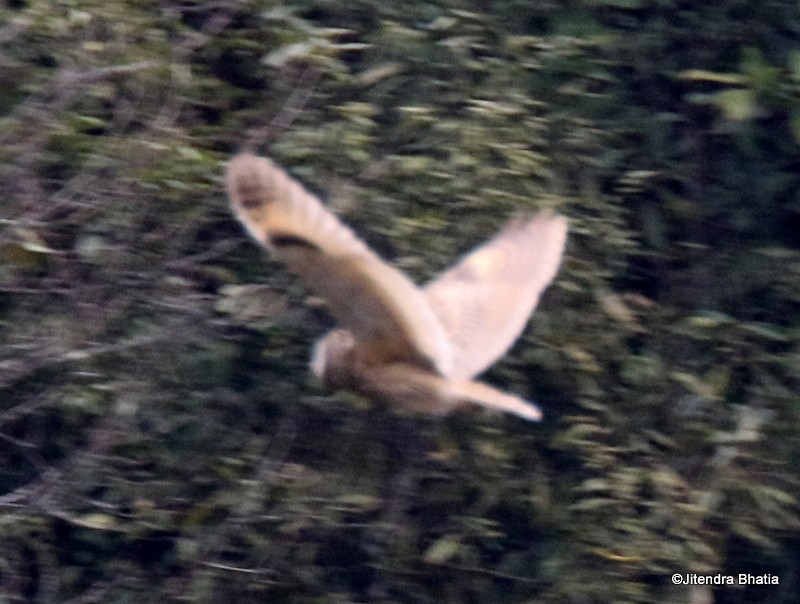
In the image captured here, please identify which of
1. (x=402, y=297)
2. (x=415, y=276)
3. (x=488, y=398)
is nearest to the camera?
(x=402, y=297)

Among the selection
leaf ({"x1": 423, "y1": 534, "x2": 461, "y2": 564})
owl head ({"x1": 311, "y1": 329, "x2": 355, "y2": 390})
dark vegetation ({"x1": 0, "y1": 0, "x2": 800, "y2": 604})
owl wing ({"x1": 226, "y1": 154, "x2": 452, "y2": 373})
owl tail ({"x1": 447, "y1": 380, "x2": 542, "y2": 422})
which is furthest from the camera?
leaf ({"x1": 423, "y1": 534, "x2": 461, "y2": 564})

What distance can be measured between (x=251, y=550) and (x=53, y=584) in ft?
1.88

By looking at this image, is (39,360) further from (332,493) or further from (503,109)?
(503,109)

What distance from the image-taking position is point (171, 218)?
409 centimetres

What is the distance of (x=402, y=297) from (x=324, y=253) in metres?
0.33

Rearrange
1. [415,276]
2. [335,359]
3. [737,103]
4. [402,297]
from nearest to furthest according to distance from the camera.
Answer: [402,297] < [335,359] < [737,103] < [415,276]

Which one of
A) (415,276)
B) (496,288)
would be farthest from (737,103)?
(415,276)

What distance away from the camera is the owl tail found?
3.64 m

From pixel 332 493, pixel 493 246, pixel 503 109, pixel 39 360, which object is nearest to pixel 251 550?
pixel 332 493

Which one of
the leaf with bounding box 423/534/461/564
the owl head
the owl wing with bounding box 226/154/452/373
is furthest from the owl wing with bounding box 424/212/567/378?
the leaf with bounding box 423/534/461/564

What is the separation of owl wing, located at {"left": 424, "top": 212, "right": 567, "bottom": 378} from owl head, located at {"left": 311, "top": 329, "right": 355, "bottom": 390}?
0.93 feet

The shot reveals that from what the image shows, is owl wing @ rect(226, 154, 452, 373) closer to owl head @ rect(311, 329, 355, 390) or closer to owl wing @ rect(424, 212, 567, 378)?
owl head @ rect(311, 329, 355, 390)

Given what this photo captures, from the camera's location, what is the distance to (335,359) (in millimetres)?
3893

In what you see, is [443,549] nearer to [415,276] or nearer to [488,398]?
[488,398]
